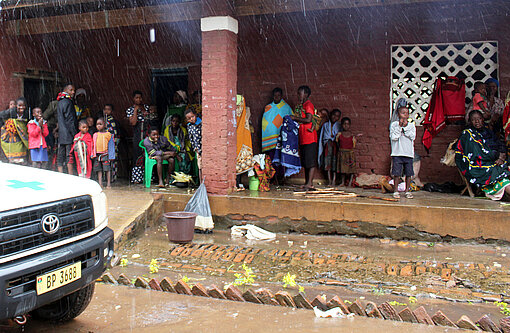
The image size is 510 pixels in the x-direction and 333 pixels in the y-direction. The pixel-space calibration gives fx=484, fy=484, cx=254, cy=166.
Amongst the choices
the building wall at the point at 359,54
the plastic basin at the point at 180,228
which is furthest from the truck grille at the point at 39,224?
the building wall at the point at 359,54

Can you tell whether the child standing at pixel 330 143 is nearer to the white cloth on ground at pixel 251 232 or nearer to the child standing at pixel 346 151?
the child standing at pixel 346 151

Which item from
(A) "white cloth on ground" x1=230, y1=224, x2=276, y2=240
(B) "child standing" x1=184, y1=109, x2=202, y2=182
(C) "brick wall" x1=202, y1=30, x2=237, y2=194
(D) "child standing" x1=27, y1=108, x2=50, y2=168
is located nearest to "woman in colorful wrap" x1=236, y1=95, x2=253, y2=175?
Result: (C) "brick wall" x1=202, y1=30, x2=237, y2=194

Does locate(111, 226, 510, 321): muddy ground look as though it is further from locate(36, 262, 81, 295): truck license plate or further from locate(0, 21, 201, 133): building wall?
locate(0, 21, 201, 133): building wall

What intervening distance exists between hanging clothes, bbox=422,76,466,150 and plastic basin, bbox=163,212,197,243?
4.73m

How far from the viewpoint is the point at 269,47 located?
9.86 metres

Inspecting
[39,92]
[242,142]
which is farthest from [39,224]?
[39,92]

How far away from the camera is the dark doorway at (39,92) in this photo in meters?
10.7

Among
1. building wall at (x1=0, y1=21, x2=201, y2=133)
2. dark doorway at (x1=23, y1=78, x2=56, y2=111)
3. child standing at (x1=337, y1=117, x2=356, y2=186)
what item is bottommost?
child standing at (x1=337, y1=117, x2=356, y2=186)

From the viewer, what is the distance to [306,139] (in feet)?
29.0

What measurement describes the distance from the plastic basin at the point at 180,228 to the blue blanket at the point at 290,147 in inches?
107

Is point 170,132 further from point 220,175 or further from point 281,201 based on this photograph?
point 281,201

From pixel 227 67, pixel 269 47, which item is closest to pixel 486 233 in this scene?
pixel 227 67

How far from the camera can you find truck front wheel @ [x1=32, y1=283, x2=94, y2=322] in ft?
12.7

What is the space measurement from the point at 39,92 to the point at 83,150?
3.08 metres
